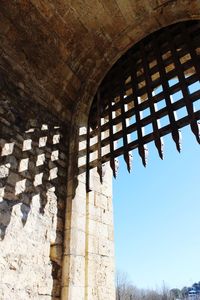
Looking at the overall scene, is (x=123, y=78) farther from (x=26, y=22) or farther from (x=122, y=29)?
(x=26, y=22)

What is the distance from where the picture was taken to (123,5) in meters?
3.09

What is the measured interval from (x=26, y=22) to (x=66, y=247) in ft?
7.62

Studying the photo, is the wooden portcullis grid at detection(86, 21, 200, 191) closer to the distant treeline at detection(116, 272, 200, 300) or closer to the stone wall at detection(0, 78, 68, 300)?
the stone wall at detection(0, 78, 68, 300)

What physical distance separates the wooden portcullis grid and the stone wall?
479 millimetres

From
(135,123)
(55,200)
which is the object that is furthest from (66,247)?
(135,123)

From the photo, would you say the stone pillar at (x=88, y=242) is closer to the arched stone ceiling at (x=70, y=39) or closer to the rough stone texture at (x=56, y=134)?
the rough stone texture at (x=56, y=134)

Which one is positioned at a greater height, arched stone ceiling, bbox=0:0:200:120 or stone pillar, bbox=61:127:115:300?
arched stone ceiling, bbox=0:0:200:120

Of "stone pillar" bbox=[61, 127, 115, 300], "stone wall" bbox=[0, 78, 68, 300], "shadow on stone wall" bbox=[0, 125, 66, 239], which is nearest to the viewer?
"stone wall" bbox=[0, 78, 68, 300]

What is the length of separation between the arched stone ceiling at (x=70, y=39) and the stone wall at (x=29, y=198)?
12.1 inches

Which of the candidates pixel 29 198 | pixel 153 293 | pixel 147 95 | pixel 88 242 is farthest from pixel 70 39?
pixel 153 293

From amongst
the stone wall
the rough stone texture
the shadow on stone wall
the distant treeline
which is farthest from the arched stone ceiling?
the distant treeline

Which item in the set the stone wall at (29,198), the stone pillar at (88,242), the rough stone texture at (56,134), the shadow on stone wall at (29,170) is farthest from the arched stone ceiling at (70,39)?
the stone pillar at (88,242)

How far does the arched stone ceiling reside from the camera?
9.62 ft

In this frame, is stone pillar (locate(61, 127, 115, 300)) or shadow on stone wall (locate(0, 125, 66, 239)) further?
stone pillar (locate(61, 127, 115, 300))
